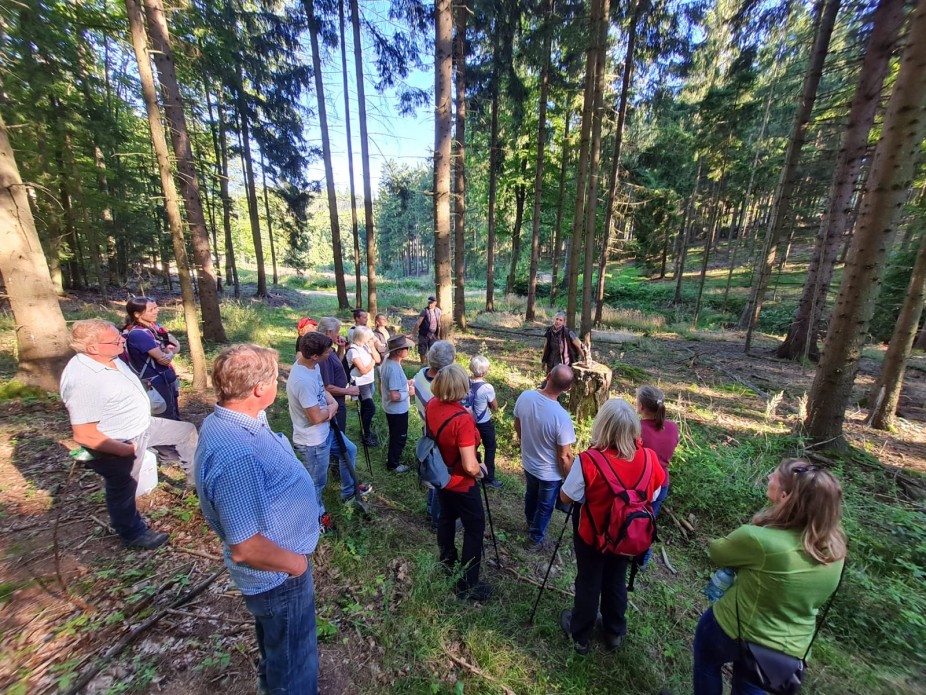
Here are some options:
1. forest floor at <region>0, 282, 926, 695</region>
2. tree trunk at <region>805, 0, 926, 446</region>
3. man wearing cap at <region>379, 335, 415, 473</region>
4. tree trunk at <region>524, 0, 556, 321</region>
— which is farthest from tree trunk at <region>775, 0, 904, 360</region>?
man wearing cap at <region>379, 335, 415, 473</region>

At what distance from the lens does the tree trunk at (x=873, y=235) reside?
4383 millimetres

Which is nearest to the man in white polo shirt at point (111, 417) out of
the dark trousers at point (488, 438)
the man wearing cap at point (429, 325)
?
the dark trousers at point (488, 438)

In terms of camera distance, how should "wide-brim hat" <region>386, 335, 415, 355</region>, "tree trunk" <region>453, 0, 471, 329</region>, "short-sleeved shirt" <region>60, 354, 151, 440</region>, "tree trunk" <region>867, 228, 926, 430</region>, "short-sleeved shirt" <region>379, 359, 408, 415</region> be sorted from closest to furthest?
"short-sleeved shirt" <region>60, 354, 151, 440</region>, "wide-brim hat" <region>386, 335, 415, 355</region>, "short-sleeved shirt" <region>379, 359, 408, 415</region>, "tree trunk" <region>867, 228, 926, 430</region>, "tree trunk" <region>453, 0, 471, 329</region>

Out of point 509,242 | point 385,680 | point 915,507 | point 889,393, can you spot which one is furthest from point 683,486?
point 509,242

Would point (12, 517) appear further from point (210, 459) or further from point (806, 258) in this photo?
point (806, 258)

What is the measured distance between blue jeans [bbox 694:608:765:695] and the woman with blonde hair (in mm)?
1487

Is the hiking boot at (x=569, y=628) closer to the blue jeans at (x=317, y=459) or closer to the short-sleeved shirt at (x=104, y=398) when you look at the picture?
the blue jeans at (x=317, y=459)

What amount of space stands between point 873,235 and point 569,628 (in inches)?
238

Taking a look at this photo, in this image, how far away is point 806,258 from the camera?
3039 cm

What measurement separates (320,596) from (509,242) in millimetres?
30082

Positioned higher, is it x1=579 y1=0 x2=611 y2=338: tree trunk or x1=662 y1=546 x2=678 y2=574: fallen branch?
x1=579 y1=0 x2=611 y2=338: tree trunk

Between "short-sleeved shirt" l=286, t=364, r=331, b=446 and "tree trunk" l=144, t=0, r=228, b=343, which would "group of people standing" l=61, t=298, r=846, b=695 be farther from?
"tree trunk" l=144, t=0, r=228, b=343

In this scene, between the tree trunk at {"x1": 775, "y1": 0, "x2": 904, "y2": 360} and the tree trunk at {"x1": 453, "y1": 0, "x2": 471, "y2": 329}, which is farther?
the tree trunk at {"x1": 453, "y1": 0, "x2": 471, "y2": 329}

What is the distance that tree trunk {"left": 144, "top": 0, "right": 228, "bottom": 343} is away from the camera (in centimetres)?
639
